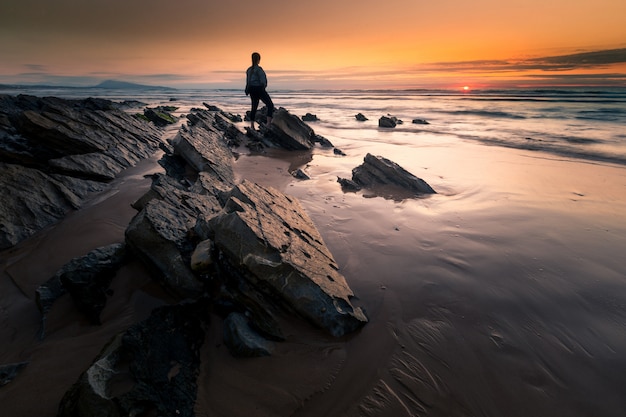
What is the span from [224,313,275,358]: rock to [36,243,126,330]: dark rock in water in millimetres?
1607

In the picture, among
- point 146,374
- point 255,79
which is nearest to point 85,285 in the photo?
point 146,374

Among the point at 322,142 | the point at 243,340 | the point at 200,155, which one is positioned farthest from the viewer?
the point at 322,142

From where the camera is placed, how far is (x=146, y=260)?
3949 mm

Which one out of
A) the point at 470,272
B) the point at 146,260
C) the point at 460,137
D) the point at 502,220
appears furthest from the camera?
the point at 460,137

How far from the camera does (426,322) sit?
3.68 meters

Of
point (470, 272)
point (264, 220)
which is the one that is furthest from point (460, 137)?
point (264, 220)

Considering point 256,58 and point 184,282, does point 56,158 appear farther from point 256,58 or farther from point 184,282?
point 256,58

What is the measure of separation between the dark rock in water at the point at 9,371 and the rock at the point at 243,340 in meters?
1.95

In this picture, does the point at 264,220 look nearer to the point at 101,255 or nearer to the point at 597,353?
the point at 101,255

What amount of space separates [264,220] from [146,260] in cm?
166

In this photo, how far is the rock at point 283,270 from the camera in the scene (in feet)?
11.2

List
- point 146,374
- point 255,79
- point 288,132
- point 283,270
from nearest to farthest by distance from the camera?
point 146,374, point 283,270, point 255,79, point 288,132

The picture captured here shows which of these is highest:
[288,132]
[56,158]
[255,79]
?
[255,79]

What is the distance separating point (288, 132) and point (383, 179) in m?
7.00
